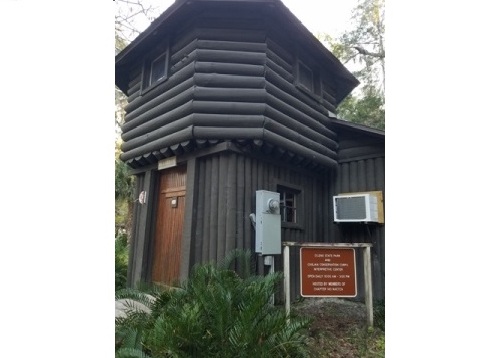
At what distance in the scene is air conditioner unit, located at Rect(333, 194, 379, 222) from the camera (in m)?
4.65

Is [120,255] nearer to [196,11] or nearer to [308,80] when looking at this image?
[196,11]

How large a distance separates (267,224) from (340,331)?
162cm

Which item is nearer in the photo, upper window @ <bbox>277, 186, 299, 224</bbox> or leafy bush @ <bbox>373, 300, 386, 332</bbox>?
leafy bush @ <bbox>373, 300, 386, 332</bbox>

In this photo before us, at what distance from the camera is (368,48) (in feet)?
9.15

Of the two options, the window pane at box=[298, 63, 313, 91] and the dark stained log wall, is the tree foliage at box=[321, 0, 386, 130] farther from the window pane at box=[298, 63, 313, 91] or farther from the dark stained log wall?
the window pane at box=[298, 63, 313, 91]

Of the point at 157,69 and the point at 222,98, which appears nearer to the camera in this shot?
the point at 222,98

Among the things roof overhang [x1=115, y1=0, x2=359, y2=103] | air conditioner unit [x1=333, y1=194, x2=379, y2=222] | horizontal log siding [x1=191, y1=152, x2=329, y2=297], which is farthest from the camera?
air conditioner unit [x1=333, y1=194, x2=379, y2=222]

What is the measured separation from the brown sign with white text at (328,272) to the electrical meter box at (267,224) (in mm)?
935

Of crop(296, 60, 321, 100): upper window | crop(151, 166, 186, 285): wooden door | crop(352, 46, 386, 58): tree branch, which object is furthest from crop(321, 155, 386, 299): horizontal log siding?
crop(352, 46, 386, 58): tree branch

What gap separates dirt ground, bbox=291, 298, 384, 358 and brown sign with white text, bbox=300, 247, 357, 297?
0.82 feet

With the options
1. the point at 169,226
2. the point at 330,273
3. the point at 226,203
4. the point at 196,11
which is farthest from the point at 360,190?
the point at 196,11

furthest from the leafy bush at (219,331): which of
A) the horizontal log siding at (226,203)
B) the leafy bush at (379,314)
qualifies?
the horizontal log siding at (226,203)
